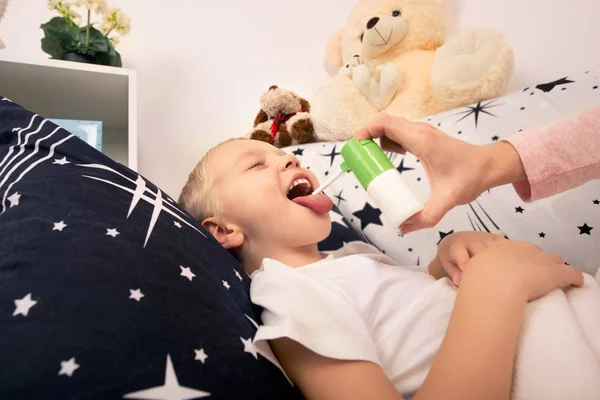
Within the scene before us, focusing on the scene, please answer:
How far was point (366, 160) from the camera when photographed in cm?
58

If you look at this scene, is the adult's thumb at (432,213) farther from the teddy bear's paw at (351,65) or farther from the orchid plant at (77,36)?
the orchid plant at (77,36)

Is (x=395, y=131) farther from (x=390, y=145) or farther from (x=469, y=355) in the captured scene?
(x=469, y=355)

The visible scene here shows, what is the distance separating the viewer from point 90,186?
19.7 inches

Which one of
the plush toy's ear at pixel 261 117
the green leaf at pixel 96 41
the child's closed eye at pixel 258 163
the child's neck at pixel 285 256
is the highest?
the green leaf at pixel 96 41

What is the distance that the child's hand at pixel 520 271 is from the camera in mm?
515

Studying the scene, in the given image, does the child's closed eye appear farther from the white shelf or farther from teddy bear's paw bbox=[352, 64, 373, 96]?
teddy bear's paw bbox=[352, 64, 373, 96]

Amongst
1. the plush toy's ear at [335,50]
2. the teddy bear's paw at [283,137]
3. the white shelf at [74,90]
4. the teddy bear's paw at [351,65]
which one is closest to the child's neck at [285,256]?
the white shelf at [74,90]

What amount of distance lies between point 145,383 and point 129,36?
4.84ft

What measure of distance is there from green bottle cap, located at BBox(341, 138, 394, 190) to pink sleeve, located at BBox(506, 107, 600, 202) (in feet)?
0.69

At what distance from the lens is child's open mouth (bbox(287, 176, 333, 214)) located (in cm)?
75

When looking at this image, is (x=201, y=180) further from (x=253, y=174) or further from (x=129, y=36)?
(x=129, y=36)

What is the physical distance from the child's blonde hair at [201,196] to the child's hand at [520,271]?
0.50m

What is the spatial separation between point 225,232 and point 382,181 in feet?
1.22

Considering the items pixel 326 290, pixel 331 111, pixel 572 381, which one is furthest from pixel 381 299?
pixel 331 111
